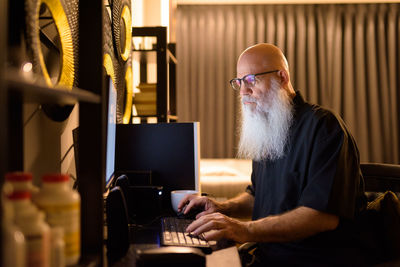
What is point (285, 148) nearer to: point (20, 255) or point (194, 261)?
point (194, 261)

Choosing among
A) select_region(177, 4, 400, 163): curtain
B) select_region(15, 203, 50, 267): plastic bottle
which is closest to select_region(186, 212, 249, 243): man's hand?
select_region(15, 203, 50, 267): plastic bottle

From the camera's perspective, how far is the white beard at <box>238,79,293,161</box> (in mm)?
1540

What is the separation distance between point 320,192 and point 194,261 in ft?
1.86

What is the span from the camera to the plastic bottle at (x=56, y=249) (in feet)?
2.06

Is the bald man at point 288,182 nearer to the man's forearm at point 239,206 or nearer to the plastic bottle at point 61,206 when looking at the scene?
the man's forearm at point 239,206

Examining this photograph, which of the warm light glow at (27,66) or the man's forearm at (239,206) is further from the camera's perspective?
the man's forearm at (239,206)

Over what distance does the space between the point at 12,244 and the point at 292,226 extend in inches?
36.4

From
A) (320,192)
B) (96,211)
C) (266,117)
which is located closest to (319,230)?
(320,192)

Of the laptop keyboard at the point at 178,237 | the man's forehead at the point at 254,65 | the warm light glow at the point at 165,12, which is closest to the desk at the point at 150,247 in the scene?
the laptop keyboard at the point at 178,237

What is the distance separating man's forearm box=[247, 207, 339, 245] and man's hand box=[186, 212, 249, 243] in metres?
0.06

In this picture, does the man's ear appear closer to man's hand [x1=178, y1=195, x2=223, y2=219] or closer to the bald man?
the bald man

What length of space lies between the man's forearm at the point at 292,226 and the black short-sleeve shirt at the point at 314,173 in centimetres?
3

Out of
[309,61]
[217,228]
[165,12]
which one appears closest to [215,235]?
[217,228]

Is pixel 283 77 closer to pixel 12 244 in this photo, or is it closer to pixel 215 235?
pixel 215 235
